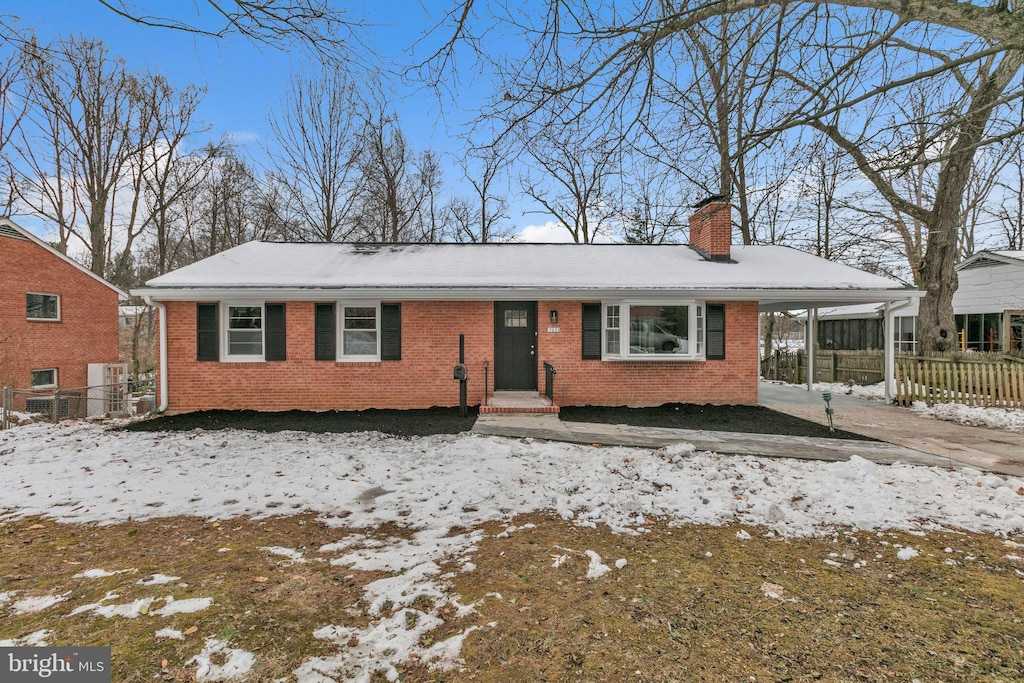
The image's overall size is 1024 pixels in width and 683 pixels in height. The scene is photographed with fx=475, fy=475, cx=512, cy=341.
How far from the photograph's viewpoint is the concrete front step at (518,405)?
9.13m

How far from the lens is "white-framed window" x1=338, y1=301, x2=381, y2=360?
10336 mm

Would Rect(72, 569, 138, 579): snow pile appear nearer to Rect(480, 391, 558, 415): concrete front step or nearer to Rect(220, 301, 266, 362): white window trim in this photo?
Rect(480, 391, 558, 415): concrete front step

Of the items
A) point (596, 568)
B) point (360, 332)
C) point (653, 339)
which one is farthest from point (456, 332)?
point (596, 568)

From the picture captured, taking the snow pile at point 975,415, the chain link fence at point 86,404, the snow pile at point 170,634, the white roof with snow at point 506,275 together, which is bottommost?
the chain link fence at point 86,404

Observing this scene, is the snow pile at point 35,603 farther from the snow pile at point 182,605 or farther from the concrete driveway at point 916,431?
the concrete driveway at point 916,431

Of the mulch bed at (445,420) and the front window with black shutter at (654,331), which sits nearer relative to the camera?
the mulch bed at (445,420)

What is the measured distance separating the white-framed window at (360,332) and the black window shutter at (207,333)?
103 inches

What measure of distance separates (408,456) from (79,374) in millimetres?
18674

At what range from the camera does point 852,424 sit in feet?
29.5

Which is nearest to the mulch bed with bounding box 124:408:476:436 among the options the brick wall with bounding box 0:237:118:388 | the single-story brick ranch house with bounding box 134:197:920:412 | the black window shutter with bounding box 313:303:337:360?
the single-story brick ranch house with bounding box 134:197:920:412

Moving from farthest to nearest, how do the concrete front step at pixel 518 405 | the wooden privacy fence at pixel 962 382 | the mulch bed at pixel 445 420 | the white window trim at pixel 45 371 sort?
the white window trim at pixel 45 371, the wooden privacy fence at pixel 962 382, the concrete front step at pixel 518 405, the mulch bed at pixel 445 420

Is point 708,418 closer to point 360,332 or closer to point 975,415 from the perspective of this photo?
point 975,415

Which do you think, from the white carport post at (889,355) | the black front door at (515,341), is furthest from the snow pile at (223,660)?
the white carport post at (889,355)

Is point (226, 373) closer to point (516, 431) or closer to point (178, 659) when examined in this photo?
point (516, 431)
